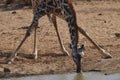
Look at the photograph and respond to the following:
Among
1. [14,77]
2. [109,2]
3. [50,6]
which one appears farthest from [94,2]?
[14,77]

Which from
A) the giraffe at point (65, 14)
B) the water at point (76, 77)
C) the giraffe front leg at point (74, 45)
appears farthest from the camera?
the water at point (76, 77)

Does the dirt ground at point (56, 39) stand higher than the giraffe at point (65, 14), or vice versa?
the giraffe at point (65, 14)

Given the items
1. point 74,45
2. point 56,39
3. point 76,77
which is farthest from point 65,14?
point 56,39

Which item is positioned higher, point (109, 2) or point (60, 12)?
point (60, 12)

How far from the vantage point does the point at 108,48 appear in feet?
33.6

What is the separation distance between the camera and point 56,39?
431 inches

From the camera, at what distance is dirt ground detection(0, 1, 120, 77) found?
29.5 ft

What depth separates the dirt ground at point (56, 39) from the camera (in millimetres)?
9000

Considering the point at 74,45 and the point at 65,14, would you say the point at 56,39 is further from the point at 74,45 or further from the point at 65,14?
the point at 74,45

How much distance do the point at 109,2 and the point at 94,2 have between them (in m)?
0.53

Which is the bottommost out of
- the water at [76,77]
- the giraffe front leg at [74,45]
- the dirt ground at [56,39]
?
the dirt ground at [56,39]

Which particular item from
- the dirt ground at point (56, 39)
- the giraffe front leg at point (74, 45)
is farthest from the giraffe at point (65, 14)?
the dirt ground at point (56, 39)

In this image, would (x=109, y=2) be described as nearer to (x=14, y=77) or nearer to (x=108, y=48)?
(x=108, y=48)

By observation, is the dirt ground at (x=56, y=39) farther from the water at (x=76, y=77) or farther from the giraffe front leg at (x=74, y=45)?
the giraffe front leg at (x=74, y=45)
